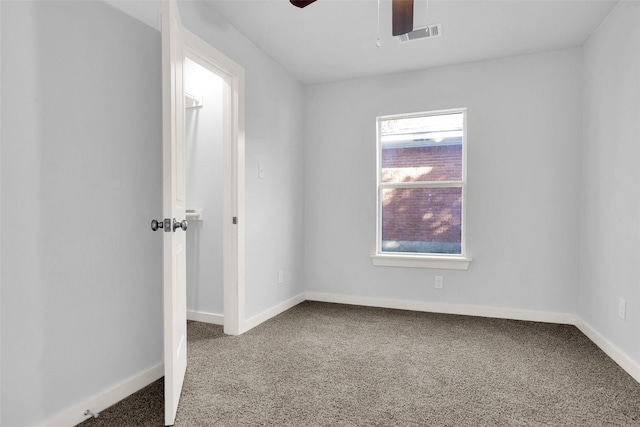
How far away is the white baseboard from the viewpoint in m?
3.29

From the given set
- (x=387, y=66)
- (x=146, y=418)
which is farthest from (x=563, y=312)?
(x=146, y=418)

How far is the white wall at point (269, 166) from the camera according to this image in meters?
2.99

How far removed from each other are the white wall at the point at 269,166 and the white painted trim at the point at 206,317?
32cm

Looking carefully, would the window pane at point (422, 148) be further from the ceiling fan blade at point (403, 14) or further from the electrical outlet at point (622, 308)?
the ceiling fan blade at point (403, 14)

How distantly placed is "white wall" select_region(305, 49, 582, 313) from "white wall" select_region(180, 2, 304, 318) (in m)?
0.30

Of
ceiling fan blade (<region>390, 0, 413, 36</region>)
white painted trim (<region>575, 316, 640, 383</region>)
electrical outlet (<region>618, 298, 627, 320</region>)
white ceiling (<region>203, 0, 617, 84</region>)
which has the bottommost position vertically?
white painted trim (<region>575, 316, 640, 383</region>)

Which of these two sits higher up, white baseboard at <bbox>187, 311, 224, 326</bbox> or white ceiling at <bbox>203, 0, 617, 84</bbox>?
white ceiling at <bbox>203, 0, 617, 84</bbox>

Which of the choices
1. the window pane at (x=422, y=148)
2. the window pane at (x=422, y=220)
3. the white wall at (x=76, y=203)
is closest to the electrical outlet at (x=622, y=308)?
the window pane at (x=422, y=220)

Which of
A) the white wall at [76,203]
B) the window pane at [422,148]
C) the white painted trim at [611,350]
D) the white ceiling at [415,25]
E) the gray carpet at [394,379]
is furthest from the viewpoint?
the window pane at [422,148]

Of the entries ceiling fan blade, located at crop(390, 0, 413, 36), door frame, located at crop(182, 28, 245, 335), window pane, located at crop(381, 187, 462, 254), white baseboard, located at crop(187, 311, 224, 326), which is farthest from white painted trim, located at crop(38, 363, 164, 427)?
window pane, located at crop(381, 187, 462, 254)

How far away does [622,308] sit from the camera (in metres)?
2.43

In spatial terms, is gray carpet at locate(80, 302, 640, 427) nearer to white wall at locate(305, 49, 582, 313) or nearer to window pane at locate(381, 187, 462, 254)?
white wall at locate(305, 49, 582, 313)

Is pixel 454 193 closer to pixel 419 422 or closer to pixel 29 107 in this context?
pixel 419 422

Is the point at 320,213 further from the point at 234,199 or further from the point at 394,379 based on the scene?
the point at 394,379
